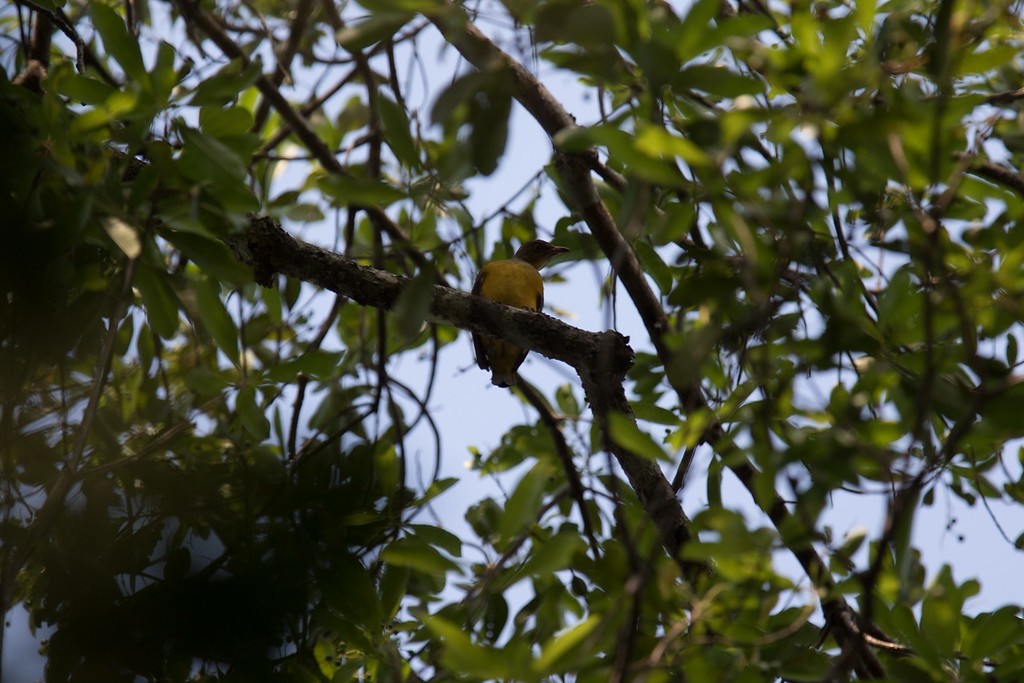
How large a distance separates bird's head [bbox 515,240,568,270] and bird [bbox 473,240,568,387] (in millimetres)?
592

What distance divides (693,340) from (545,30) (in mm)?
676

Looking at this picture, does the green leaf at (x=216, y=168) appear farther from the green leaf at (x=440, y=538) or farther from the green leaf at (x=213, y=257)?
the green leaf at (x=440, y=538)

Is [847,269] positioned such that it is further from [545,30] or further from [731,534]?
[545,30]

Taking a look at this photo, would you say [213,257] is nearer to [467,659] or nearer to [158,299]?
[158,299]

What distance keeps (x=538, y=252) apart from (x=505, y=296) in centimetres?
102

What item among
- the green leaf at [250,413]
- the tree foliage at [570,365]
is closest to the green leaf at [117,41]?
the tree foliage at [570,365]

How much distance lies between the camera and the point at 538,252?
6.13 metres

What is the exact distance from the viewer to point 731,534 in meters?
1.78

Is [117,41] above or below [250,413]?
above

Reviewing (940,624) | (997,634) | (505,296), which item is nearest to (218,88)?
(940,624)

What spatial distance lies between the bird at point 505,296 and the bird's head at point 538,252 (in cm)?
59

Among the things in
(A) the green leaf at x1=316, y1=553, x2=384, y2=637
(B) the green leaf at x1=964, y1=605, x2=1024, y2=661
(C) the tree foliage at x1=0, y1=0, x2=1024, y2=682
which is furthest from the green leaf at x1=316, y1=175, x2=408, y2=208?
(B) the green leaf at x1=964, y1=605, x2=1024, y2=661

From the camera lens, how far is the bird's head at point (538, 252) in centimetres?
605

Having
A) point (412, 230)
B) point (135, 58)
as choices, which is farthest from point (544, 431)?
point (135, 58)
